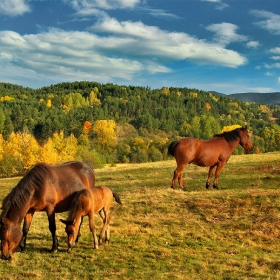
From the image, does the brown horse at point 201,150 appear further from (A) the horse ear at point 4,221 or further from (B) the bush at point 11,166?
(B) the bush at point 11,166

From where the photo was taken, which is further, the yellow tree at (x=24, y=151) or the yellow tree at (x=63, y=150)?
the yellow tree at (x=63, y=150)

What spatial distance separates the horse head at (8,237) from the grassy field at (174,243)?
33 centimetres

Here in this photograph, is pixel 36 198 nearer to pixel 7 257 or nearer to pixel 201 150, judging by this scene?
pixel 7 257

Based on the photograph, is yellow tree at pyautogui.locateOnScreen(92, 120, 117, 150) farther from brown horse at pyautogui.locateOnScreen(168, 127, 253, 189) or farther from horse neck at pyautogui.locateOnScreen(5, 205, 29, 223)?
horse neck at pyautogui.locateOnScreen(5, 205, 29, 223)

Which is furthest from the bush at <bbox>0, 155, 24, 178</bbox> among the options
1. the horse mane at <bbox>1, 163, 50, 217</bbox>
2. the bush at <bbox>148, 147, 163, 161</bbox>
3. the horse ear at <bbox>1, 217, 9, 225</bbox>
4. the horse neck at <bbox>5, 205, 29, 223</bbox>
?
the horse ear at <bbox>1, 217, 9, 225</bbox>

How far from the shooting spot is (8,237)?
8.06 meters

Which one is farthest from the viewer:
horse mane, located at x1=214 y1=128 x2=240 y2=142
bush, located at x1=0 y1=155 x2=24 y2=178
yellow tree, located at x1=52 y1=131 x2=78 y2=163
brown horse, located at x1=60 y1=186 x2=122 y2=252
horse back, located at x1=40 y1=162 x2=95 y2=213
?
yellow tree, located at x1=52 y1=131 x2=78 y2=163

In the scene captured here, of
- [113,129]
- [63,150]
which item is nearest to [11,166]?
[63,150]

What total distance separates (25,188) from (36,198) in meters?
0.42

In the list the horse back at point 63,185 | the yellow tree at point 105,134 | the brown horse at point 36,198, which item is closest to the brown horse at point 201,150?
the horse back at point 63,185

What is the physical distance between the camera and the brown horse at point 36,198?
8156 millimetres

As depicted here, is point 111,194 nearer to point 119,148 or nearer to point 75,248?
point 75,248

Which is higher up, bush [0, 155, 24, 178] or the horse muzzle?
the horse muzzle

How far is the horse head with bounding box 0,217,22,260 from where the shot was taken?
8062 mm
